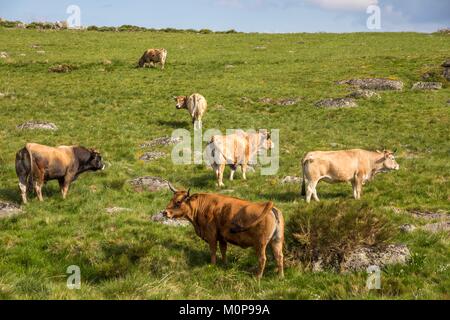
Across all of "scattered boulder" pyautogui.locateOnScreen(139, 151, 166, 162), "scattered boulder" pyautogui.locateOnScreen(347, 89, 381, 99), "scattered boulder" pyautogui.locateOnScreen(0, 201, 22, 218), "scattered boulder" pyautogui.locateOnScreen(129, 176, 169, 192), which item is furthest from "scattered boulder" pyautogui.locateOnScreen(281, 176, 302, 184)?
"scattered boulder" pyautogui.locateOnScreen(347, 89, 381, 99)

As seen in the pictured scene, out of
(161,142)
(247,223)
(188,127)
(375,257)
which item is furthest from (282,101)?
(247,223)

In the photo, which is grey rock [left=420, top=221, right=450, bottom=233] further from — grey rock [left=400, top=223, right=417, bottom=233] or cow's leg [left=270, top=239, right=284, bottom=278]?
cow's leg [left=270, top=239, right=284, bottom=278]

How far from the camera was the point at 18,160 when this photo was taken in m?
16.1

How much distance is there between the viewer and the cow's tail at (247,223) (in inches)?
424

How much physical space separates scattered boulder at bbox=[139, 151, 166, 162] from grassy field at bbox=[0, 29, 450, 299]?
1.57 feet

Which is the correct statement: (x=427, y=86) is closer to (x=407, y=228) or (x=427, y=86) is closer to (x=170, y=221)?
(x=407, y=228)

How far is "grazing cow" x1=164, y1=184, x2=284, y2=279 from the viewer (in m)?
10.9

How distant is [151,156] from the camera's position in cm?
2288

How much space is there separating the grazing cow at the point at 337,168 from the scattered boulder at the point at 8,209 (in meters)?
9.55

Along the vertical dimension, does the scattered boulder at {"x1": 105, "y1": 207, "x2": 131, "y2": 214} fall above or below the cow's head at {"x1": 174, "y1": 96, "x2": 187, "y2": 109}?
below

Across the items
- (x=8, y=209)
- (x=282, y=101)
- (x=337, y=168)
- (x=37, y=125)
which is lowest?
(x=8, y=209)

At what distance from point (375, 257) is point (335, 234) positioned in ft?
3.46

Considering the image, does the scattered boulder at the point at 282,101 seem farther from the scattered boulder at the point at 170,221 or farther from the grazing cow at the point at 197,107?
the scattered boulder at the point at 170,221

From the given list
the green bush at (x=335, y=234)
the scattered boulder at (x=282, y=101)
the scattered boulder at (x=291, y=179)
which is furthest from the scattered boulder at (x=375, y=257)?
the scattered boulder at (x=282, y=101)
